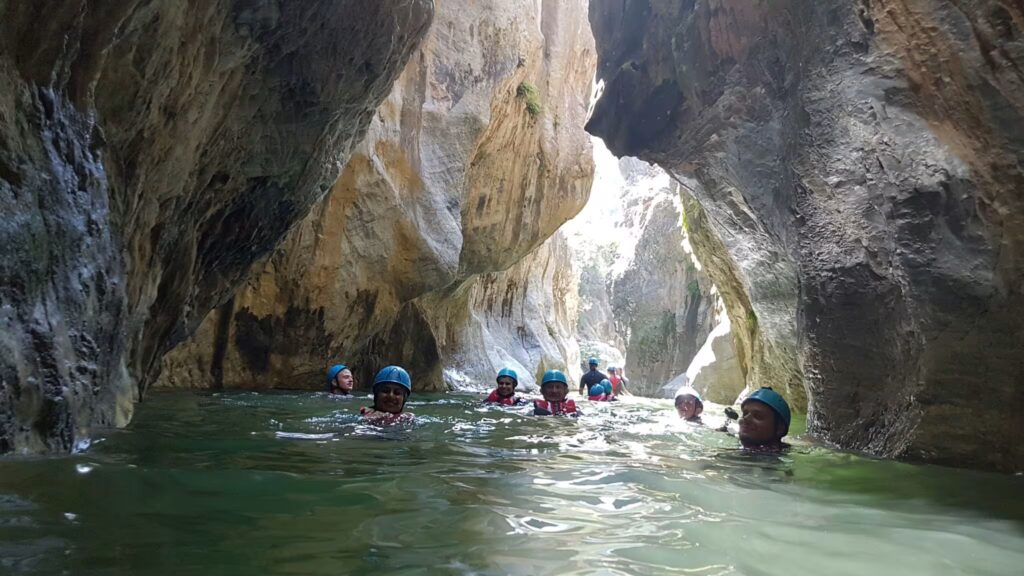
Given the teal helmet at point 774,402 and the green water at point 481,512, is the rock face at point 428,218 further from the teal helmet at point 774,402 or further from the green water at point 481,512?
the teal helmet at point 774,402

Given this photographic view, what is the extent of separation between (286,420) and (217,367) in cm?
Result: 699

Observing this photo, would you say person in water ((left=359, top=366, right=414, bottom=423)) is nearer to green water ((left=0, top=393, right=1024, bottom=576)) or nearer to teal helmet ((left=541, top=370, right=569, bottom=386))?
green water ((left=0, top=393, right=1024, bottom=576))

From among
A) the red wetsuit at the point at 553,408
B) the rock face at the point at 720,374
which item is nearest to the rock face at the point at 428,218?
the red wetsuit at the point at 553,408

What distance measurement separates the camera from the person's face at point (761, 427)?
5.78 meters

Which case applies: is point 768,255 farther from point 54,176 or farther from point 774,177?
point 54,176

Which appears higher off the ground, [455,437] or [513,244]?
[513,244]

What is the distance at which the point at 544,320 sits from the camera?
2612 cm

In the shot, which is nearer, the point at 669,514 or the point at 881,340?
the point at 669,514

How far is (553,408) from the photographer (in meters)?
8.93

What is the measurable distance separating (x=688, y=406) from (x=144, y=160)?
677 cm

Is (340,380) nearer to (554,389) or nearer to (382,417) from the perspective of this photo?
(554,389)

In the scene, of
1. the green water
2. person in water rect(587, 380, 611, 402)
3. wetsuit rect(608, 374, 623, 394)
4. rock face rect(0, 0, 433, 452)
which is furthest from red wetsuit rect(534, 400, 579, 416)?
wetsuit rect(608, 374, 623, 394)

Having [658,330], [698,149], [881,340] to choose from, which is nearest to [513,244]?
[698,149]

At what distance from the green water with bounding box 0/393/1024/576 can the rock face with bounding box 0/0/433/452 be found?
639 mm
